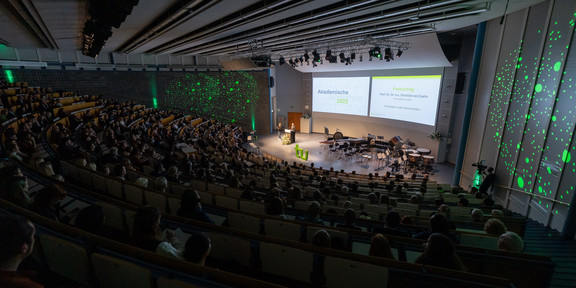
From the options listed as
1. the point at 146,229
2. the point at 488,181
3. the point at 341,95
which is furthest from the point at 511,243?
the point at 341,95

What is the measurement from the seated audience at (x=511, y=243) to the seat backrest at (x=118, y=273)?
11.7 feet

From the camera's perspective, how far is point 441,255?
2.29 m

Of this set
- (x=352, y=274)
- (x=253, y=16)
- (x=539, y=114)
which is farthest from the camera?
(x=253, y=16)

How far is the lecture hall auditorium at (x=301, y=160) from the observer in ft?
7.49

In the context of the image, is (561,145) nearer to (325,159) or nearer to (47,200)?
(47,200)

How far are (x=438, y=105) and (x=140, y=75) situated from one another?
1947 centimetres

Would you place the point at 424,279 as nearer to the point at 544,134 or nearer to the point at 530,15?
the point at 544,134

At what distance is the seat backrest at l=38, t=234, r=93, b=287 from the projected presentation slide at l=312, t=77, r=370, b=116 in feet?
61.6

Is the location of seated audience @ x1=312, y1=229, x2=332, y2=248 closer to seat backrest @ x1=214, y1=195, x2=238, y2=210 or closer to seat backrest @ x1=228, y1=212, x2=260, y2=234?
seat backrest @ x1=228, y1=212, x2=260, y2=234

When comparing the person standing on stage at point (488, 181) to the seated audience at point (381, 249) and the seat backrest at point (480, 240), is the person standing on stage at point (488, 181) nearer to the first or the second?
the seat backrest at point (480, 240)

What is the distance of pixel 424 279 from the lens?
209 centimetres

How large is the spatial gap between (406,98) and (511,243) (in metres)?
15.0

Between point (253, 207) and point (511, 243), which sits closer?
point (511, 243)

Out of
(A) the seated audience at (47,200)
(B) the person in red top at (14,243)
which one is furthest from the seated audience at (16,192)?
(B) the person in red top at (14,243)
